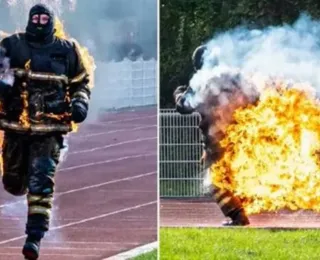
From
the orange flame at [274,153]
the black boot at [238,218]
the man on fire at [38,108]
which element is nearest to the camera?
the man on fire at [38,108]

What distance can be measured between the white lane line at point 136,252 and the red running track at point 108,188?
3 cm

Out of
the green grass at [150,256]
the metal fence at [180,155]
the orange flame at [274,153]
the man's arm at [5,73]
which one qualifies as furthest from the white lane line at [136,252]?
the man's arm at [5,73]

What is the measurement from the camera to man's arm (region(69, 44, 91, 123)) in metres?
5.91

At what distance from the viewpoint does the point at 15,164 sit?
5.95 meters

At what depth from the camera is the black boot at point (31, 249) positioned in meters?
5.96

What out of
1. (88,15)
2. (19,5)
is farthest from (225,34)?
(19,5)

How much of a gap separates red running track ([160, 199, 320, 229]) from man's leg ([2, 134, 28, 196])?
33.1 inches

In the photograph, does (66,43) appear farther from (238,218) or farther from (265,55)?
(238,218)

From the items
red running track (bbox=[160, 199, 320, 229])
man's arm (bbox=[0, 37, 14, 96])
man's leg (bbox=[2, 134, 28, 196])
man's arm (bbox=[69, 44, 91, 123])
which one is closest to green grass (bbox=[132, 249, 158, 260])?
red running track (bbox=[160, 199, 320, 229])

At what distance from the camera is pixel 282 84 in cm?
609

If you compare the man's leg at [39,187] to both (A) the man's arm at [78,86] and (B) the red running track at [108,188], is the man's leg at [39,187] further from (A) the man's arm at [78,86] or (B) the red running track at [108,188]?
(A) the man's arm at [78,86]

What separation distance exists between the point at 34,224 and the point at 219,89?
4.47ft

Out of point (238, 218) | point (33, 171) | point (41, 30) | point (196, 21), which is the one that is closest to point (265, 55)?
point (196, 21)

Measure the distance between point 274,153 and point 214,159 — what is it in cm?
37
